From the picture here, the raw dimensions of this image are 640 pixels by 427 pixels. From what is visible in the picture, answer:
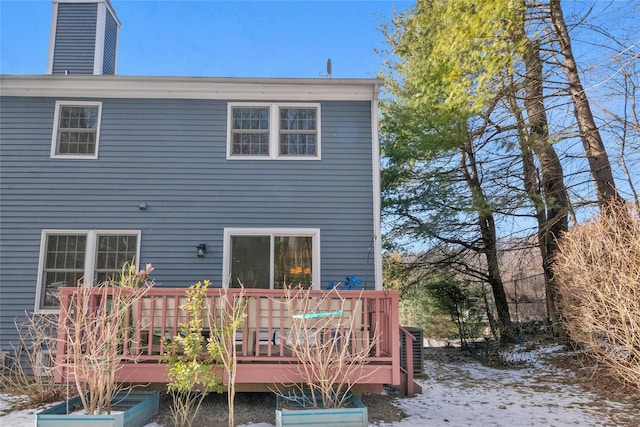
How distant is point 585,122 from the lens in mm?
8375

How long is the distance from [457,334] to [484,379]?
14.6 ft

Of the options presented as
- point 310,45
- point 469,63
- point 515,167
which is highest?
point 310,45

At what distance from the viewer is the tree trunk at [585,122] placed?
26.5ft

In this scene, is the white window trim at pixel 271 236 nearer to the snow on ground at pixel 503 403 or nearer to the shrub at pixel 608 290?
the snow on ground at pixel 503 403

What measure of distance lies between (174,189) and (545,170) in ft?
24.1

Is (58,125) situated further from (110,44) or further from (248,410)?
(248,410)

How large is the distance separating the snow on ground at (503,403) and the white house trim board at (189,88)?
15.4ft

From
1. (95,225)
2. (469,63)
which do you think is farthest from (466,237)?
(95,225)

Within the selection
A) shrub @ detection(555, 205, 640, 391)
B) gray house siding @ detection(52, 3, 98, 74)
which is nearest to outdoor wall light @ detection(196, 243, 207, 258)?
gray house siding @ detection(52, 3, 98, 74)

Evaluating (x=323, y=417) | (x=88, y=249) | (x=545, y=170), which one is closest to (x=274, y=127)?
(x=88, y=249)

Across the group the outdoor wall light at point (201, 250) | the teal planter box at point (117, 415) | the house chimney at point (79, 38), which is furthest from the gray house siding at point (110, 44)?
the teal planter box at point (117, 415)

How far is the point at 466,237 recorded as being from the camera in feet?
36.1

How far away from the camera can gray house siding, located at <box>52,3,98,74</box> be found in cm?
888

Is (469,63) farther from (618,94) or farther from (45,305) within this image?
(45,305)
